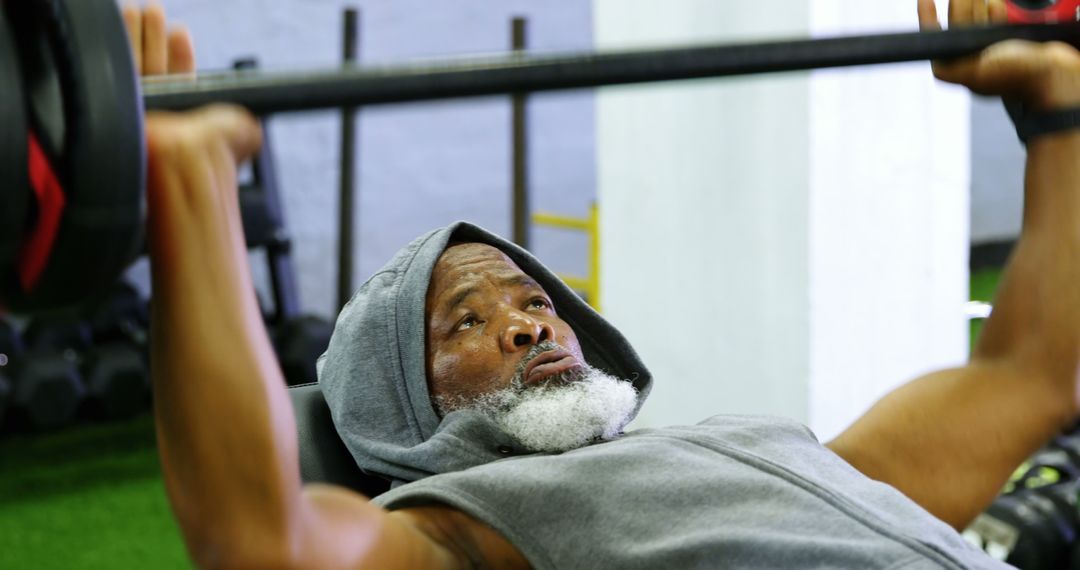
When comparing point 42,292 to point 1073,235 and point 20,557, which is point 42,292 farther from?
point 20,557

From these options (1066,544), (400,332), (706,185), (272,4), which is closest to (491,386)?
(400,332)

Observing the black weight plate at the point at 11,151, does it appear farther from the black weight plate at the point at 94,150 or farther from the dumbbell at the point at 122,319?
the dumbbell at the point at 122,319

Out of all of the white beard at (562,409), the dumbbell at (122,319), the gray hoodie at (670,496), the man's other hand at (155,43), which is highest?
the man's other hand at (155,43)

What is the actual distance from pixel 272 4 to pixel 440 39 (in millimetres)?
736

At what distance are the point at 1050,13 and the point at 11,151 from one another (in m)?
1.25

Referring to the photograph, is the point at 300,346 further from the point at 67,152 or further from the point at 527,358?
the point at 67,152

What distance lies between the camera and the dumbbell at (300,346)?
4.29 metres

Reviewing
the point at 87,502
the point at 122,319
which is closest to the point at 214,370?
Answer: the point at 87,502

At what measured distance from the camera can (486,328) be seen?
6.22ft

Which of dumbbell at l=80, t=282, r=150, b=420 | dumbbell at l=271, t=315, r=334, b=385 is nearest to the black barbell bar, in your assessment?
dumbbell at l=271, t=315, r=334, b=385

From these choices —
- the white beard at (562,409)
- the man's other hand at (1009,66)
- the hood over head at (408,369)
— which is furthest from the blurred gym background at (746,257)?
the white beard at (562,409)

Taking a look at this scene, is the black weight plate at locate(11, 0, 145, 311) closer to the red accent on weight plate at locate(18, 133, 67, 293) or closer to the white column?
the red accent on weight plate at locate(18, 133, 67, 293)

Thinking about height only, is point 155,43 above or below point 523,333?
above

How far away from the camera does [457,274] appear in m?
1.98
